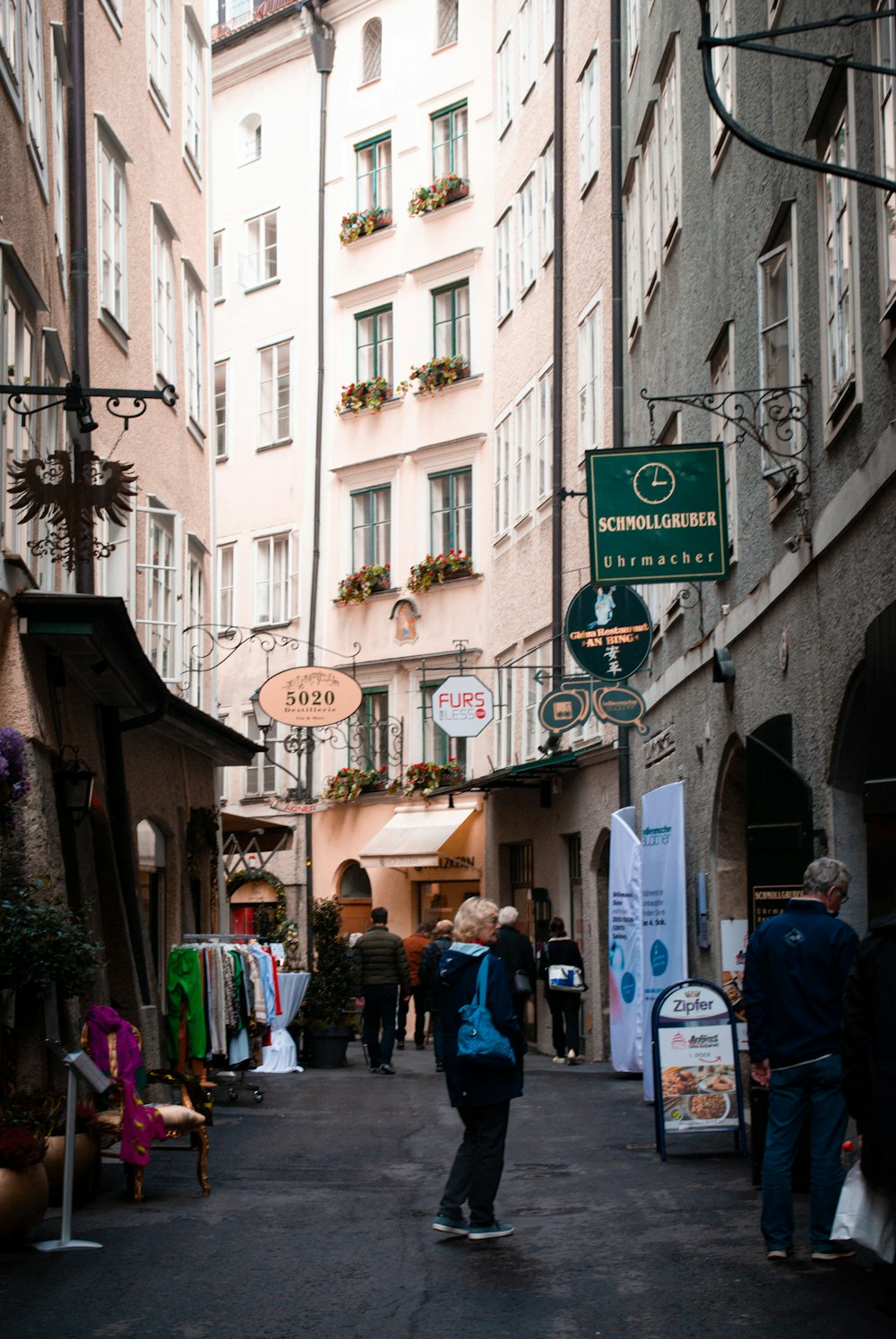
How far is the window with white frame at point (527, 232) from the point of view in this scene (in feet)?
93.8

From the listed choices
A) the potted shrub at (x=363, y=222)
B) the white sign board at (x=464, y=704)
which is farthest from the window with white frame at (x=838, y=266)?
the potted shrub at (x=363, y=222)

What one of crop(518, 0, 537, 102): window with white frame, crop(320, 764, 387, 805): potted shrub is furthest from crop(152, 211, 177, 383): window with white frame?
crop(320, 764, 387, 805): potted shrub

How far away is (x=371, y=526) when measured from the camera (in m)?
34.2

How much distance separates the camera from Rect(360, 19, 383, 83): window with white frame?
3597cm

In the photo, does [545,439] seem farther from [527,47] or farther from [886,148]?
[886,148]

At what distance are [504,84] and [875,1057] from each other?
27.2 m

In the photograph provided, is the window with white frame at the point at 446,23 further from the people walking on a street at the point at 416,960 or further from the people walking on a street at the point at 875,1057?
the people walking on a street at the point at 875,1057

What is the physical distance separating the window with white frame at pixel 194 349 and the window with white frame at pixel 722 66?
334 inches

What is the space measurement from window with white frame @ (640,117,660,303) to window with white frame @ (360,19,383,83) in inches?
659

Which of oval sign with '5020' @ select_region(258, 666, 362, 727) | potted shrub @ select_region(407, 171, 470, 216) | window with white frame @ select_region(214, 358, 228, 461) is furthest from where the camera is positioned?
window with white frame @ select_region(214, 358, 228, 461)

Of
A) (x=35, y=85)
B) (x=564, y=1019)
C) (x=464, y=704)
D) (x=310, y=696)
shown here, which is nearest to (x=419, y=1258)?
(x=35, y=85)

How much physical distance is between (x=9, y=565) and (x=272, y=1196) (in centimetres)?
444

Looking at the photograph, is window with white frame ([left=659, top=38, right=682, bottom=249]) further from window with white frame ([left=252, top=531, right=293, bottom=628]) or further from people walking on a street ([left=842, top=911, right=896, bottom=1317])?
window with white frame ([left=252, top=531, right=293, bottom=628])

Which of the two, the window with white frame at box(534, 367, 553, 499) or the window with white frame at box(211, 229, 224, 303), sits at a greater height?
the window with white frame at box(211, 229, 224, 303)
